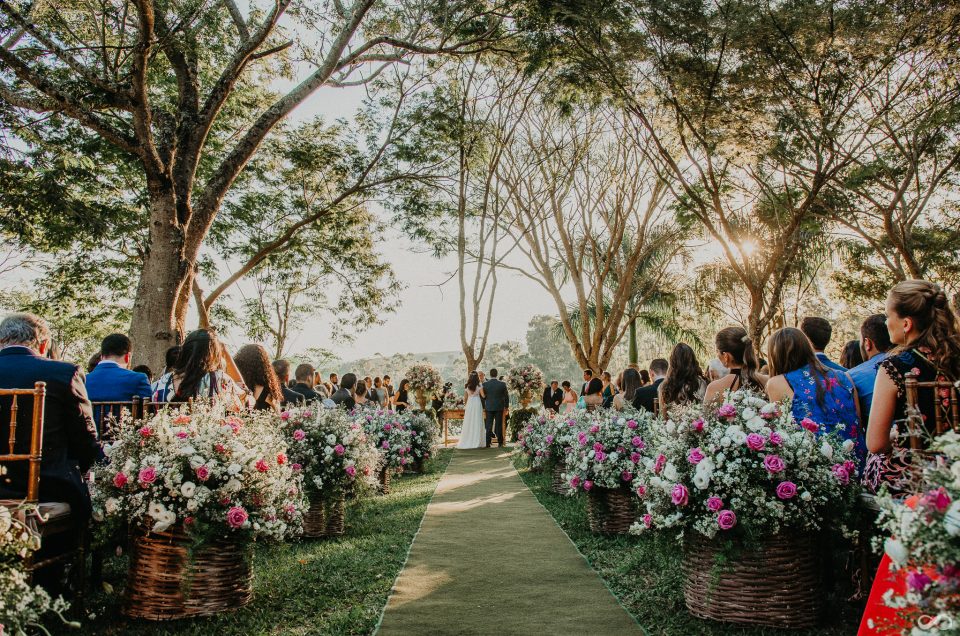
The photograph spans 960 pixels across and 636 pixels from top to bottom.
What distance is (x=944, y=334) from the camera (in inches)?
139

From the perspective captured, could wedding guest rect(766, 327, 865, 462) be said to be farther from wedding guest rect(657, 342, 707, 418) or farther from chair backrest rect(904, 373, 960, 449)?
wedding guest rect(657, 342, 707, 418)

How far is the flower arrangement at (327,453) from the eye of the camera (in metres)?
6.55

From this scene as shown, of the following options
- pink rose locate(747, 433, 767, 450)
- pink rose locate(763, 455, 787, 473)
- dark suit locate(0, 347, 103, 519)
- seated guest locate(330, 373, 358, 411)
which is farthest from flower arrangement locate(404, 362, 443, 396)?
pink rose locate(763, 455, 787, 473)

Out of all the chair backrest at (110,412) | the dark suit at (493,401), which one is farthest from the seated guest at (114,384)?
the dark suit at (493,401)

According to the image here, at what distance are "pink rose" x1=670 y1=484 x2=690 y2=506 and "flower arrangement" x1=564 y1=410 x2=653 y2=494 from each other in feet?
7.63

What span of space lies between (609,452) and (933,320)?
341cm

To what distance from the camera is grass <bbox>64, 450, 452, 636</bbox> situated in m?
4.05

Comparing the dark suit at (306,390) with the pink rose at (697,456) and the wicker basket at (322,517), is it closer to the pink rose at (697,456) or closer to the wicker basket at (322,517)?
the wicker basket at (322,517)

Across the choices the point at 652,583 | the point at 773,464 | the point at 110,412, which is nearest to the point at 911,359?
the point at 773,464

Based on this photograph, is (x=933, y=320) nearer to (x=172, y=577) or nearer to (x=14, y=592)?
(x=14, y=592)

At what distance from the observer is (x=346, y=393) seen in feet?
38.6

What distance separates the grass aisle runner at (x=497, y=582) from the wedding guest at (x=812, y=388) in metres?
1.81

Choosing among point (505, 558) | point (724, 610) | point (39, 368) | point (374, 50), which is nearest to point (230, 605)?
point (39, 368)

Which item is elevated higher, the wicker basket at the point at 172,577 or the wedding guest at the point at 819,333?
Result: the wedding guest at the point at 819,333
